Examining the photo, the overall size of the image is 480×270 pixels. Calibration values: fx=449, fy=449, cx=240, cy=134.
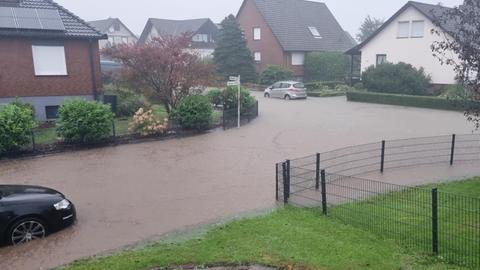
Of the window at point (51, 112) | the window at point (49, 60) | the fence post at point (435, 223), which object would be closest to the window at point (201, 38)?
the window at point (49, 60)

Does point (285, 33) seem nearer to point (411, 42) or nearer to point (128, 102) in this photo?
point (411, 42)

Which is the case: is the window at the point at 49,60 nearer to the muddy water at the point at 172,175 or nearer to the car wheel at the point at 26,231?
the muddy water at the point at 172,175

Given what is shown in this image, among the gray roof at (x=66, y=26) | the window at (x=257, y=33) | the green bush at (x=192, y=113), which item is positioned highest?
the window at (x=257, y=33)

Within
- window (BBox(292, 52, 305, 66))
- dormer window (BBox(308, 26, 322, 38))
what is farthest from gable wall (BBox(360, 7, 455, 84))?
dormer window (BBox(308, 26, 322, 38))

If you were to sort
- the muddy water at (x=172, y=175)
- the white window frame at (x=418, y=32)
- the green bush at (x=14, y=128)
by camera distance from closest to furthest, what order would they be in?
the muddy water at (x=172, y=175)
the green bush at (x=14, y=128)
the white window frame at (x=418, y=32)

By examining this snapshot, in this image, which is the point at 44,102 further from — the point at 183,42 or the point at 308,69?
the point at 308,69

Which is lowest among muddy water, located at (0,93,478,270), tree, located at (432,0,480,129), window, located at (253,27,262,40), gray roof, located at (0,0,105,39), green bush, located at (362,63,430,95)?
muddy water, located at (0,93,478,270)

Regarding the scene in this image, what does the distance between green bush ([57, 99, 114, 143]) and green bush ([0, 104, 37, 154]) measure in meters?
1.08

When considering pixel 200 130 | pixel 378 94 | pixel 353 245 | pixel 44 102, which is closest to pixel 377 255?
pixel 353 245

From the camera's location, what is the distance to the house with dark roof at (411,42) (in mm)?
30484

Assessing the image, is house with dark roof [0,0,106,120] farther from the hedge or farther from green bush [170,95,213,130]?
the hedge

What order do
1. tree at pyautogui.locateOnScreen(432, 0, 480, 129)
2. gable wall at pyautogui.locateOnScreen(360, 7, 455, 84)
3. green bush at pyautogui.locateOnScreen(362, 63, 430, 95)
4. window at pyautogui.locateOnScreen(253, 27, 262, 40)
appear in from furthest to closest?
window at pyautogui.locateOnScreen(253, 27, 262, 40) → gable wall at pyautogui.locateOnScreen(360, 7, 455, 84) → green bush at pyautogui.locateOnScreen(362, 63, 430, 95) → tree at pyautogui.locateOnScreen(432, 0, 480, 129)

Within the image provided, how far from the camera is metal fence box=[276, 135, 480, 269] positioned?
258 inches

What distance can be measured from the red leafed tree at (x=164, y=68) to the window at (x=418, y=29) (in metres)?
18.6
